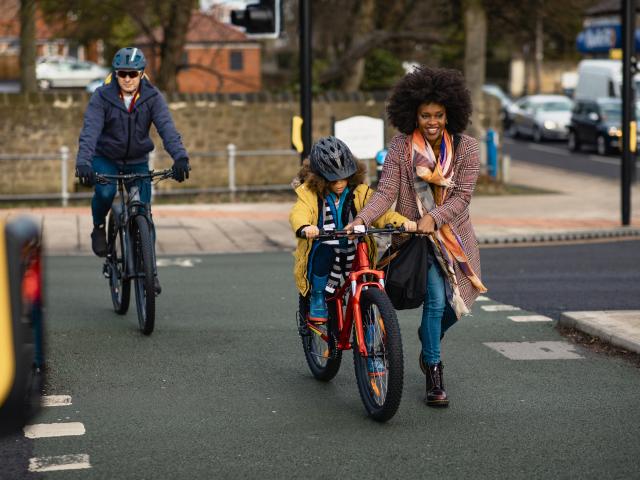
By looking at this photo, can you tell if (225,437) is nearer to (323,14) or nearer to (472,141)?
(472,141)

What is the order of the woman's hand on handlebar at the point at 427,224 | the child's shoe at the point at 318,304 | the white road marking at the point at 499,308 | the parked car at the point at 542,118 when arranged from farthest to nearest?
the parked car at the point at 542,118 → the white road marking at the point at 499,308 → the child's shoe at the point at 318,304 → the woman's hand on handlebar at the point at 427,224

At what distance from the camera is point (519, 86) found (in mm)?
80062

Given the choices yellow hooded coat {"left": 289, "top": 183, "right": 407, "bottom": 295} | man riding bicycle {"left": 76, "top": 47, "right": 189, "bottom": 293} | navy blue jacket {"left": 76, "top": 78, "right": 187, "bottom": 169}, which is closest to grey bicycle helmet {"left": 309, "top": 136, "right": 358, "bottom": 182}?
yellow hooded coat {"left": 289, "top": 183, "right": 407, "bottom": 295}

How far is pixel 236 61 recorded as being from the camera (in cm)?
6706

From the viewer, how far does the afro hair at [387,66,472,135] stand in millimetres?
6613

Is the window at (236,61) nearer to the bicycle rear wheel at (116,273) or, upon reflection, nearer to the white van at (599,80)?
the white van at (599,80)

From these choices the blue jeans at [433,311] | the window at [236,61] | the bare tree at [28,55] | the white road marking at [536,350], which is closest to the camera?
the blue jeans at [433,311]

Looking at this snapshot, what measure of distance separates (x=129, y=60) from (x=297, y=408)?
Answer: 3225 mm

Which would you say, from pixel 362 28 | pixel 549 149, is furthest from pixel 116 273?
pixel 549 149

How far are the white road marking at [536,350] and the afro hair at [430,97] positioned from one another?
207cm

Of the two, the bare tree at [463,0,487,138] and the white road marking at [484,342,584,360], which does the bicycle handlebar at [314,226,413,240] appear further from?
the bare tree at [463,0,487,138]

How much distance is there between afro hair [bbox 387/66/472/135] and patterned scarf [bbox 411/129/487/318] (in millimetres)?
85

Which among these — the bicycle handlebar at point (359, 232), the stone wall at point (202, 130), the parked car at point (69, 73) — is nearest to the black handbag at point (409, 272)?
the bicycle handlebar at point (359, 232)

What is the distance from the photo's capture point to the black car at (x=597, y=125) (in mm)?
33750
